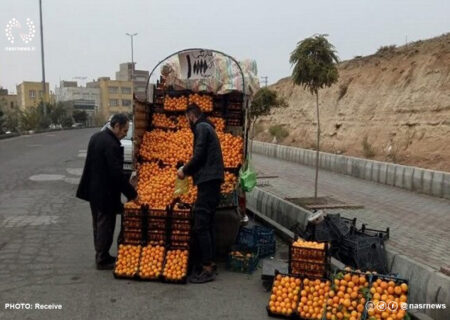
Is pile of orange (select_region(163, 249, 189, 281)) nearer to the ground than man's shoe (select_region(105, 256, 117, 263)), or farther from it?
farther from it

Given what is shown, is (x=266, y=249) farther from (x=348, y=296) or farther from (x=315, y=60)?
(x=315, y=60)

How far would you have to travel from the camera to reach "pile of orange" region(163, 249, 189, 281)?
5360 mm

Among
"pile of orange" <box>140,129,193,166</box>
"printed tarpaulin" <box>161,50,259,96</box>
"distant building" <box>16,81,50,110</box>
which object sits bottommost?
"pile of orange" <box>140,129,193,166</box>

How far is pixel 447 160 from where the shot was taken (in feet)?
41.9

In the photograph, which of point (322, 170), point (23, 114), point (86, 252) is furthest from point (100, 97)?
point (86, 252)

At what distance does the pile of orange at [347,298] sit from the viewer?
14.0 ft

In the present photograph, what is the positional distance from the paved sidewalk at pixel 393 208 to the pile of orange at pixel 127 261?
340cm

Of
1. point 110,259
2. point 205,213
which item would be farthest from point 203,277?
point 110,259

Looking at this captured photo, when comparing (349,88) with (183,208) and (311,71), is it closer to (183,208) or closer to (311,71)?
(311,71)

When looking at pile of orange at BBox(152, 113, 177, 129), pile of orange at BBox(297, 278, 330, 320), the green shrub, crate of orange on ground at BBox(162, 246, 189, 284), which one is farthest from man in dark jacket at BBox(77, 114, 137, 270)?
the green shrub

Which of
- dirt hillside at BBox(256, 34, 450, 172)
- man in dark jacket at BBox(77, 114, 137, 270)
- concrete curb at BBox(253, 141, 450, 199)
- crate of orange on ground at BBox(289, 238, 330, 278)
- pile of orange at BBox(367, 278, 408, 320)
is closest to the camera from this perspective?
pile of orange at BBox(367, 278, 408, 320)

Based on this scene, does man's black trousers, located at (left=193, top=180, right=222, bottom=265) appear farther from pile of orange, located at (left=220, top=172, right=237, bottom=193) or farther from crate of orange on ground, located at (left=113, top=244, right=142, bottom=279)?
pile of orange, located at (left=220, top=172, right=237, bottom=193)

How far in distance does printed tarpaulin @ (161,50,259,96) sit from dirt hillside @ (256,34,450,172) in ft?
23.7

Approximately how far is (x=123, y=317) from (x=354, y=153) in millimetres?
15257
